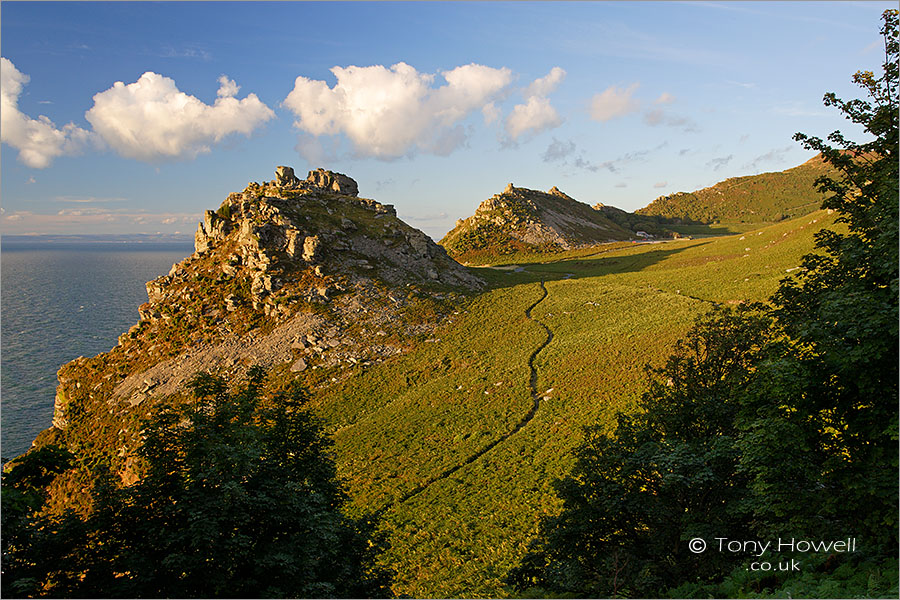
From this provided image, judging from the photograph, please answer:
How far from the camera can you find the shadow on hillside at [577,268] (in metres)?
93.9

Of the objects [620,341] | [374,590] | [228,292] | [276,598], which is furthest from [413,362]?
[276,598]

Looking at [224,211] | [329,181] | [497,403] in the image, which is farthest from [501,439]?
[329,181]

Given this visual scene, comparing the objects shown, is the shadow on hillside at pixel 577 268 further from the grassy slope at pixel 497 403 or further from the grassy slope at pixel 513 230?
the grassy slope at pixel 513 230

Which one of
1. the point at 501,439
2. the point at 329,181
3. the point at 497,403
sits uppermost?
the point at 329,181

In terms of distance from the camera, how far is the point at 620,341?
4916 cm

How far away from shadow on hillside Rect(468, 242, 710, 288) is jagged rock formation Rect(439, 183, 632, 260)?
22.2 m

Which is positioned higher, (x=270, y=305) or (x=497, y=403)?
(x=270, y=305)

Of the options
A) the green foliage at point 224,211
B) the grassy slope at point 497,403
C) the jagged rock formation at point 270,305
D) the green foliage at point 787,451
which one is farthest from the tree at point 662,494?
the green foliage at point 224,211

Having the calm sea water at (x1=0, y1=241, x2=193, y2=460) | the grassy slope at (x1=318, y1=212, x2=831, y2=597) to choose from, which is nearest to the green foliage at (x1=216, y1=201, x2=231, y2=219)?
the calm sea water at (x1=0, y1=241, x2=193, y2=460)

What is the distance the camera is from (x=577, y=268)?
110m

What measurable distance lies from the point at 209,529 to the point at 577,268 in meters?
107

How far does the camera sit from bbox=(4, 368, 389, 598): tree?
1194 cm

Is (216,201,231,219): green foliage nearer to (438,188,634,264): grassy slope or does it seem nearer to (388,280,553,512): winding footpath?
→ (388,280,553,512): winding footpath

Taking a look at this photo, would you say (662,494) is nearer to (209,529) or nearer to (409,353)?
(209,529)
